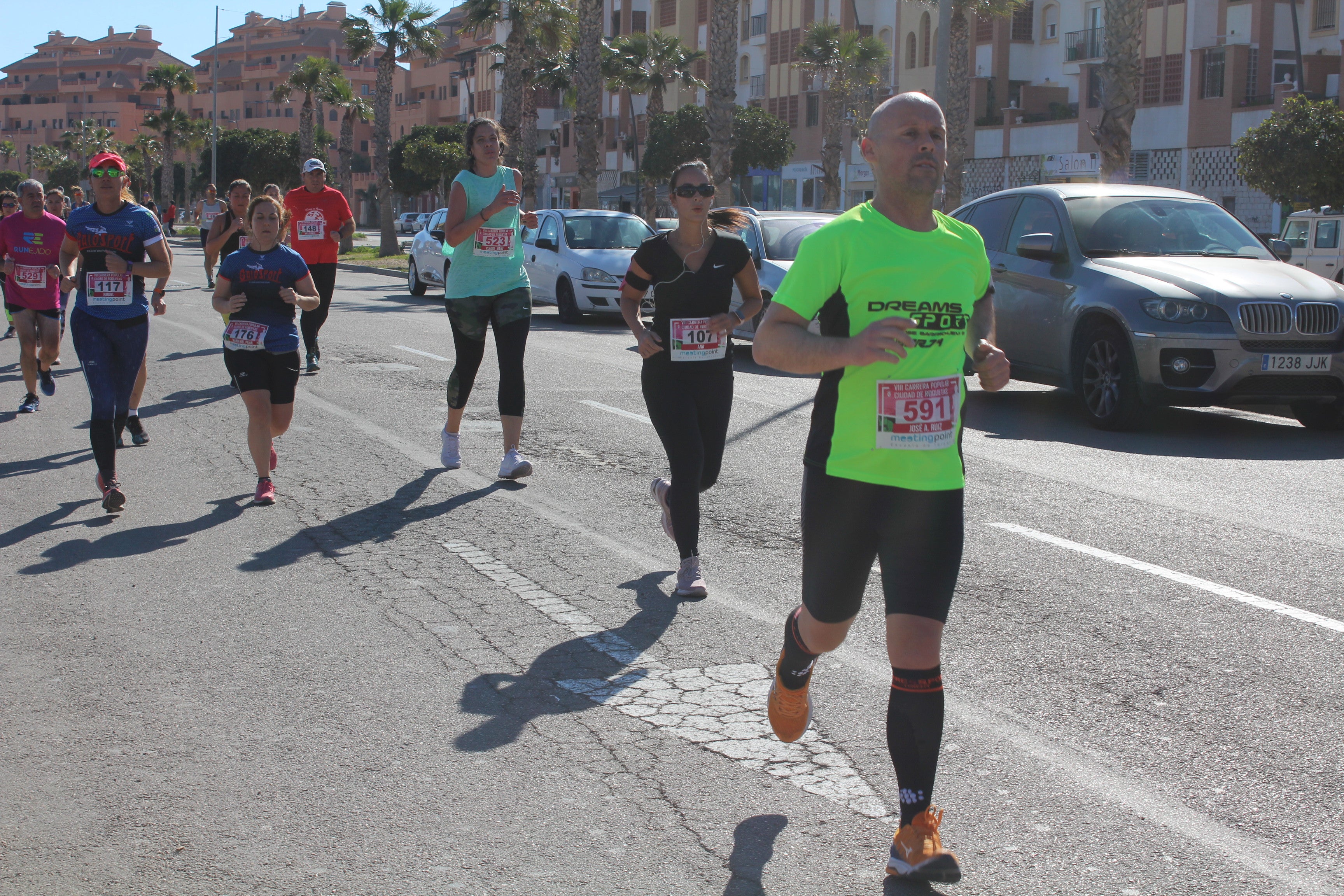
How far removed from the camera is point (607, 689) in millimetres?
4645

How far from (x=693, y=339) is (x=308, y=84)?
60049 mm

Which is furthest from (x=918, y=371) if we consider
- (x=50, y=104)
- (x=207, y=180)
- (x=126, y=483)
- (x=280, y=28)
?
(x=50, y=104)

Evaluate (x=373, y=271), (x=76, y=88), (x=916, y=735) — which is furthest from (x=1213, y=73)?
(x=76, y=88)

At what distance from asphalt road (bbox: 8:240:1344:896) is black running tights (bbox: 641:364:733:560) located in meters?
0.35

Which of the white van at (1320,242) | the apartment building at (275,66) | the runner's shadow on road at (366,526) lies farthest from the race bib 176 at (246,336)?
the apartment building at (275,66)

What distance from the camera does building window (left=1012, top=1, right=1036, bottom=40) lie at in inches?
2045

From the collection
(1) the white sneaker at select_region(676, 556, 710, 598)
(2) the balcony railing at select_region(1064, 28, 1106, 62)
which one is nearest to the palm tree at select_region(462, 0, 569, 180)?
(2) the balcony railing at select_region(1064, 28, 1106, 62)

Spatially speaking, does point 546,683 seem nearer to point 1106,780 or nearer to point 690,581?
point 690,581

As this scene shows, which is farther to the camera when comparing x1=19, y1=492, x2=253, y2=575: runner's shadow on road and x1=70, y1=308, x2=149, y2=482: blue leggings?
x1=70, y1=308, x2=149, y2=482: blue leggings

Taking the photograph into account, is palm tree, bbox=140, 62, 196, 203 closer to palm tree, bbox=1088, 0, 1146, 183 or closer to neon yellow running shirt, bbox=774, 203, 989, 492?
palm tree, bbox=1088, 0, 1146, 183

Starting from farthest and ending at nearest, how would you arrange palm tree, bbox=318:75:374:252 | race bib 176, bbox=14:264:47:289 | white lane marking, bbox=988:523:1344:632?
palm tree, bbox=318:75:374:252 < race bib 176, bbox=14:264:47:289 < white lane marking, bbox=988:523:1344:632

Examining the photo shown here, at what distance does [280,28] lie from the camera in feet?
515

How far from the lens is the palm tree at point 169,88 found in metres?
90.4

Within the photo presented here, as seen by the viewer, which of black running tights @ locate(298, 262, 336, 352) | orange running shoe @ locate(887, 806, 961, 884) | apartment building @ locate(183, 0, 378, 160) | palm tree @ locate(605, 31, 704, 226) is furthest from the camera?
apartment building @ locate(183, 0, 378, 160)
